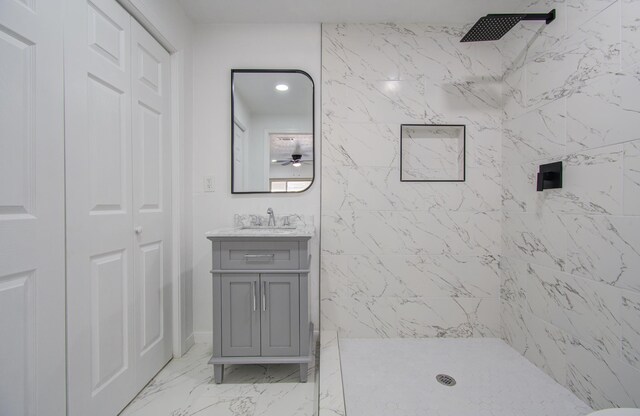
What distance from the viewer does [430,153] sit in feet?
6.55

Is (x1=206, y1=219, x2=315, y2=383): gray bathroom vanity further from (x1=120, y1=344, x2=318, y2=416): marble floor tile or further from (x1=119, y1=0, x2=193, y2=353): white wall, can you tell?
(x1=119, y1=0, x2=193, y2=353): white wall

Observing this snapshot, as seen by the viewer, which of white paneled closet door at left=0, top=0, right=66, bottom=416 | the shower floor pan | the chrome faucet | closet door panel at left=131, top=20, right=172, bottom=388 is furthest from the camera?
the chrome faucet

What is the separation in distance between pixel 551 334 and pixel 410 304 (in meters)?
0.78

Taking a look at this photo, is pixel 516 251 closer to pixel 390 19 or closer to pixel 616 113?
pixel 616 113

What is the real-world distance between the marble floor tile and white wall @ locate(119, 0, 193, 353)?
0.86 feet

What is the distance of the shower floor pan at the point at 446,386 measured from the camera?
4.13 feet

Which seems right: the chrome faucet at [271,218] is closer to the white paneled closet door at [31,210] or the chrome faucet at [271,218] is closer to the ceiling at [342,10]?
the white paneled closet door at [31,210]

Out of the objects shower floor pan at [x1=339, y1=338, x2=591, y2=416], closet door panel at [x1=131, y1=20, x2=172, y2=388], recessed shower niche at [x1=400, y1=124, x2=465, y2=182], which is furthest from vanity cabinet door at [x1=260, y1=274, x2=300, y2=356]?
recessed shower niche at [x1=400, y1=124, x2=465, y2=182]

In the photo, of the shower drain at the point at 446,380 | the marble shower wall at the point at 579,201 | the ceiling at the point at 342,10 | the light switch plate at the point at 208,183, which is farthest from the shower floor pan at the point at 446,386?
the ceiling at the point at 342,10

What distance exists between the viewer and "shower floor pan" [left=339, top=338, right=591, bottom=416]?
1258 mm

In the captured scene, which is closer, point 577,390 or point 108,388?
point 108,388

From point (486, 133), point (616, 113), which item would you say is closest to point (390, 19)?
point (486, 133)

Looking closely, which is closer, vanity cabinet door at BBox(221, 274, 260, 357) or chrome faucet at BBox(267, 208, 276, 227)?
vanity cabinet door at BBox(221, 274, 260, 357)

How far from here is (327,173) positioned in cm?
195
